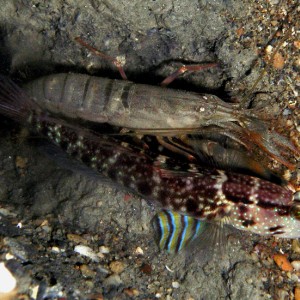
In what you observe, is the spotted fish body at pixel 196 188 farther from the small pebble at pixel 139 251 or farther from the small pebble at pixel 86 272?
the small pebble at pixel 86 272

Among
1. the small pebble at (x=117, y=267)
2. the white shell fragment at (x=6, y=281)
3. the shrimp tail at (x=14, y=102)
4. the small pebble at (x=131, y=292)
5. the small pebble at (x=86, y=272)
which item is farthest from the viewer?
the shrimp tail at (x=14, y=102)

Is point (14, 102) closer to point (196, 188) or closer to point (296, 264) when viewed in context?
point (196, 188)

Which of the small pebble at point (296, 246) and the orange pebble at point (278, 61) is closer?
the small pebble at point (296, 246)

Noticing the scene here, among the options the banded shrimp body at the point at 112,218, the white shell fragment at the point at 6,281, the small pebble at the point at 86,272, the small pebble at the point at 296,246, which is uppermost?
the white shell fragment at the point at 6,281

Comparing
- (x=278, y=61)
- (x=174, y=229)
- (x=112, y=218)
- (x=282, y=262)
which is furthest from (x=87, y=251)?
(x=278, y=61)

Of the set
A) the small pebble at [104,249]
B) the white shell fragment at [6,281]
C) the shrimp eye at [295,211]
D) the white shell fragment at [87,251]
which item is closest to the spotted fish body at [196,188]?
the shrimp eye at [295,211]

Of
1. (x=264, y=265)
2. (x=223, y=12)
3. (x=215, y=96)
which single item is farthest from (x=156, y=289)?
(x=223, y=12)
